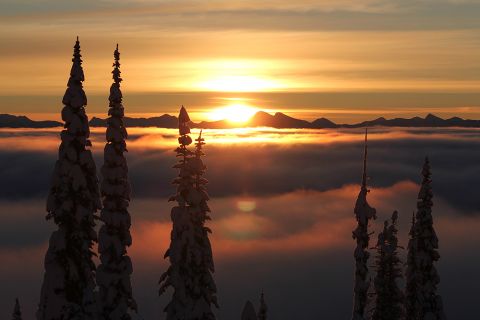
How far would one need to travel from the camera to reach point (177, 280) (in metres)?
34.6

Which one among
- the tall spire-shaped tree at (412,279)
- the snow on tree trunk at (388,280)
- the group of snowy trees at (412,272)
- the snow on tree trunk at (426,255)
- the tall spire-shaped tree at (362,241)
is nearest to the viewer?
the tall spire-shaped tree at (362,241)

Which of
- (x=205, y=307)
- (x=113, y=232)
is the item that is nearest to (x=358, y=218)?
(x=205, y=307)

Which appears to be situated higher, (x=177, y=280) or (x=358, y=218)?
(x=358, y=218)

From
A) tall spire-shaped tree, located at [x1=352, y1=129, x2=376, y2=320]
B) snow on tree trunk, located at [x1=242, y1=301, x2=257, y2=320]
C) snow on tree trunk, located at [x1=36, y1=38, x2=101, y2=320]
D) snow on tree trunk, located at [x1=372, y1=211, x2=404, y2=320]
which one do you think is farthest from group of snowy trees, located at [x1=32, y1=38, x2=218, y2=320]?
snow on tree trunk, located at [x1=372, y1=211, x2=404, y2=320]

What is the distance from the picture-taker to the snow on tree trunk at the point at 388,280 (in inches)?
2296

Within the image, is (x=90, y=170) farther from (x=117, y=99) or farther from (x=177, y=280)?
(x=177, y=280)

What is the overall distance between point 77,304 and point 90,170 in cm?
747

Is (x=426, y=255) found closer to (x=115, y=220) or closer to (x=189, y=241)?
(x=189, y=241)

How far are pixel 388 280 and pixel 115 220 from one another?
2932 centimetres

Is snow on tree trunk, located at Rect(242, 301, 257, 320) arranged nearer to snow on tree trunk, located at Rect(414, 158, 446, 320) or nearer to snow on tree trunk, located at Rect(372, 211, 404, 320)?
snow on tree trunk, located at Rect(414, 158, 446, 320)

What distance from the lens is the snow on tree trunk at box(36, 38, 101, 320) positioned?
118ft

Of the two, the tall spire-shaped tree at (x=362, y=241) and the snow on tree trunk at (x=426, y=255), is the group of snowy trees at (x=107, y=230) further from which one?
the snow on tree trunk at (x=426, y=255)

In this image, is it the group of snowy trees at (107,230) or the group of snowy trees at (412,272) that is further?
the group of snowy trees at (412,272)

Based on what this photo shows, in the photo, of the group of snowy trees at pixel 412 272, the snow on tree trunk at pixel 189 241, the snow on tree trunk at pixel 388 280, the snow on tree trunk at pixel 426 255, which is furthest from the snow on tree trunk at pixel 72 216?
the snow on tree trunk at pixel 388 280
